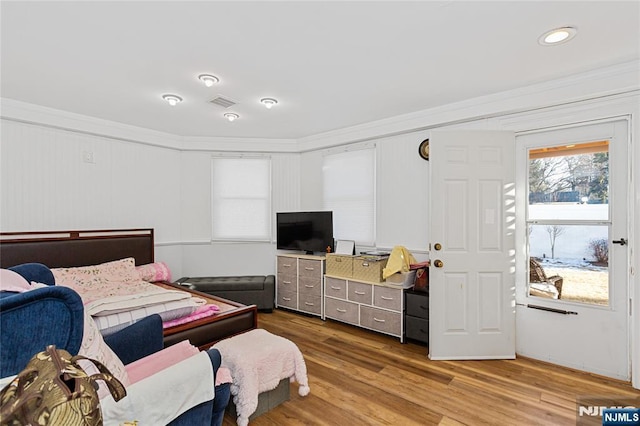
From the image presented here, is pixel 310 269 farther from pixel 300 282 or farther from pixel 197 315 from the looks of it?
pixel 197 315

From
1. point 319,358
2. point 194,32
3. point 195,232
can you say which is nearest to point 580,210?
point 319,358

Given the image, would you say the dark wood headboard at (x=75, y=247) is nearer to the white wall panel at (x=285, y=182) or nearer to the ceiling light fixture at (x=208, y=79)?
the white wall panel at (x=285, y=182)

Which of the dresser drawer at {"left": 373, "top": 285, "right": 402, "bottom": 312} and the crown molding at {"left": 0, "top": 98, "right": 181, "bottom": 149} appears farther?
the dresser drawer at {"left": 373, "top": 285, "right": 402, "bottom": 312}

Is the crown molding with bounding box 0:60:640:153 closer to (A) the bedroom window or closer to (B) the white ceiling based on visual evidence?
(B) the white ceiling

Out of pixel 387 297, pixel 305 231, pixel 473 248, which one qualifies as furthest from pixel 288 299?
pixel 473 248

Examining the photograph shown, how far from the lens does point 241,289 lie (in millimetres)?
4211

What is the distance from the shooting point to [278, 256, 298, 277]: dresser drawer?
4328mm

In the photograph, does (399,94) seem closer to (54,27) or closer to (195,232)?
(54,27)

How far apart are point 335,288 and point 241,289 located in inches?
52.7

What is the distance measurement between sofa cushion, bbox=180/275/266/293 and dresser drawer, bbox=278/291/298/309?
1.21ft

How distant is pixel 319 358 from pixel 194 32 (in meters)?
2.88

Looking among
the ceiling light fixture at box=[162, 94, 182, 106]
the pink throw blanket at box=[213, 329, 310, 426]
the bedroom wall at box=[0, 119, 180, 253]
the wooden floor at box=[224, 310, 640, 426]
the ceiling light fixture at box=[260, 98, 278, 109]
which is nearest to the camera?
the pink throw blanket at box=[213, 329, 310, 426]

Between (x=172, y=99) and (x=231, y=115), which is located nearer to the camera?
(x=172, y=99)

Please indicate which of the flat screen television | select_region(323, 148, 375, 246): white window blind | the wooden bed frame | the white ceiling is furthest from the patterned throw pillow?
select_region(323, 148, 375, 246): white window blind
